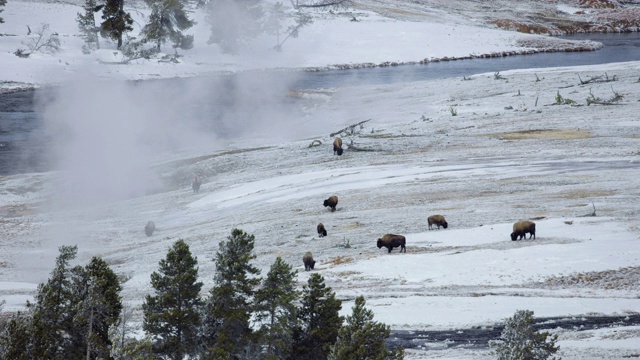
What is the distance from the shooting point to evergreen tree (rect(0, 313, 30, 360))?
14.6 metres

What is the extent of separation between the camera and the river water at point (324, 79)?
47938 millimetres

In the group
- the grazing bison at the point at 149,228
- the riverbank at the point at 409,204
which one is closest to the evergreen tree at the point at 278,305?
the riverbank at the point at 409,204

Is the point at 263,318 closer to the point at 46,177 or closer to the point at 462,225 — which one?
the point at 462,225

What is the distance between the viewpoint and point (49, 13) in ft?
306

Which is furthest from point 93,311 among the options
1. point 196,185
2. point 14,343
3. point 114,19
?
point 114,19

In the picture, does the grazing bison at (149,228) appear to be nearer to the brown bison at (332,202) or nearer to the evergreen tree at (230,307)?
the brown bison at (332,202)

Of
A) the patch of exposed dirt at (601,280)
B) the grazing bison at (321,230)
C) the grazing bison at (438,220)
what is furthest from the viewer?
the grazing bison at (321,230)

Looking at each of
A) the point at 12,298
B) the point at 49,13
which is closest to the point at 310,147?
the point at 12,298

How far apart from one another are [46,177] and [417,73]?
1827 inches

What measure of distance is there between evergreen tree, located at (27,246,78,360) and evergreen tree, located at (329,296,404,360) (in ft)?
21.0

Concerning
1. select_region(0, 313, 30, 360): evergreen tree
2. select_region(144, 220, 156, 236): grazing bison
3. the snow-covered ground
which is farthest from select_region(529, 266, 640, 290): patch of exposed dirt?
select_region(144, 220, 156, 236): grazing bison

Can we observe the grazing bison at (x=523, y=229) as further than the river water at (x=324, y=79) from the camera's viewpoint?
No

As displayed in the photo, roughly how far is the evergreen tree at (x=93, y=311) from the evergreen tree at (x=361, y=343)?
210 inches

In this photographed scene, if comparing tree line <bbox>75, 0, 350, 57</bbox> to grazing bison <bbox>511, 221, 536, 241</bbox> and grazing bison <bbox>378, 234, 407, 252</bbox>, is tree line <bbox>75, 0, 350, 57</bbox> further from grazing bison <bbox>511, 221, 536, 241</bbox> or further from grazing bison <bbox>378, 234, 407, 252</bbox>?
grazing bison <bbox>511, 221, 536, 241</bbox>
